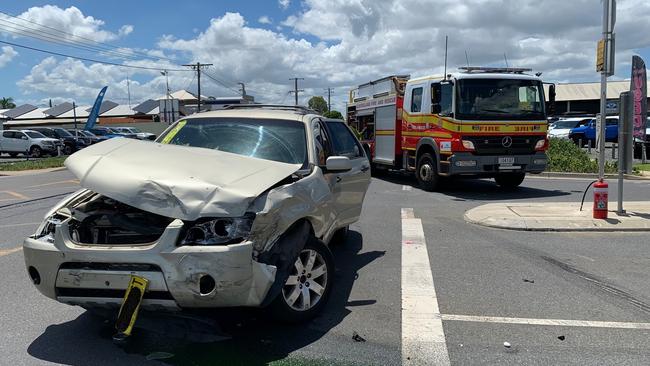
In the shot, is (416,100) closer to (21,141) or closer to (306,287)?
(306,287)

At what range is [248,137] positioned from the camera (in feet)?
18.4

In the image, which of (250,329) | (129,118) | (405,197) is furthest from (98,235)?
(129,118)

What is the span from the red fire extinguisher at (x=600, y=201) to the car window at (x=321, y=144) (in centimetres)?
509

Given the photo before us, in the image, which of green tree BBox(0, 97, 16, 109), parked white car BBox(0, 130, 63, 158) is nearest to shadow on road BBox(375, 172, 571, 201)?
parked white car BBox(0, 130, 63, 158)

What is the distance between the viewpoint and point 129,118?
80.4 meters

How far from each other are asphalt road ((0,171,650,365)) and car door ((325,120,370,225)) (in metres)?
0.63

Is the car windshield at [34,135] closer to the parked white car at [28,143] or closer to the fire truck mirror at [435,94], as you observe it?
the parked white car at [28,143]

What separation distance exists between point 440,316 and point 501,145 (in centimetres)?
849

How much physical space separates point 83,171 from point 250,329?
1.76 metres

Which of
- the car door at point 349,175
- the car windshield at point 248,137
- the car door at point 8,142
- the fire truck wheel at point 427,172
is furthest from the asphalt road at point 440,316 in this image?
the car door at point 8,142

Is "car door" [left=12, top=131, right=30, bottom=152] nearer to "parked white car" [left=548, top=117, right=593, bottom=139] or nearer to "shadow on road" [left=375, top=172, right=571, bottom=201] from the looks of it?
"shadow on road" [left=375, top=172, right=571, bottom=201]

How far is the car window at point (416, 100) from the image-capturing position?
13.7 metres

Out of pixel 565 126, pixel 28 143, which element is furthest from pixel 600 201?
pixel 28 143

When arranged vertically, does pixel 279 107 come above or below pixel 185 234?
above
